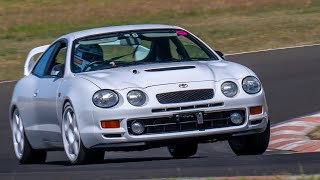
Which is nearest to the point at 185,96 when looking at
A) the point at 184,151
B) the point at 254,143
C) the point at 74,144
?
the point at 254,143

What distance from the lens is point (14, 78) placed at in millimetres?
19984

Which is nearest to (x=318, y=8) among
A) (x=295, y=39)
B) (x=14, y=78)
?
(x=295, y=39)

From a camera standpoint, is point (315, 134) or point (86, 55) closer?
point (86, 55)

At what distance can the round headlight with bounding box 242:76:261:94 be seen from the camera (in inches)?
376

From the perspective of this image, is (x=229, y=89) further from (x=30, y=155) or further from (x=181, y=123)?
(x=30, y=155)

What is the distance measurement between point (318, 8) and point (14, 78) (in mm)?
14128

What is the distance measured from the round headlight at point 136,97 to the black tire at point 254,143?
1.04 m

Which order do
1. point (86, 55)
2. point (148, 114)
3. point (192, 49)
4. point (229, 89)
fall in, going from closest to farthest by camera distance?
point (148, 114) → point (229, 89) → point (86, 55) → point (192, 49)

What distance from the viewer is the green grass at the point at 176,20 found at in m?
23.6

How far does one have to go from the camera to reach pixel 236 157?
924 cm

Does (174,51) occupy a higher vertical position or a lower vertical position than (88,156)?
higher

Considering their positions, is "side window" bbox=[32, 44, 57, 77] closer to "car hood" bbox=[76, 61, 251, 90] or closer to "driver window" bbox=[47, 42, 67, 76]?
"driver window" bbox=[47, 42, 67, 76]

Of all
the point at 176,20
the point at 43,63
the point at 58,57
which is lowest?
the point at 176,20

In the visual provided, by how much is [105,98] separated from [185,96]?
0.70m
